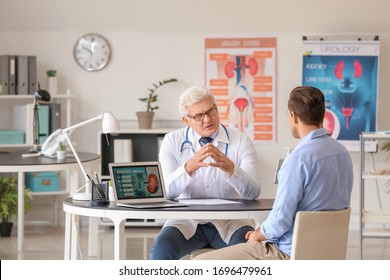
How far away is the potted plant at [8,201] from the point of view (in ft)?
23.7

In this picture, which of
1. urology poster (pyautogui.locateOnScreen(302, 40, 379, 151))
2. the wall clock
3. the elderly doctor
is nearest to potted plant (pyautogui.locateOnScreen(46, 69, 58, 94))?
the wall clock

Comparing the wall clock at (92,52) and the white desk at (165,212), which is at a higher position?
the wall clock at (92,52)

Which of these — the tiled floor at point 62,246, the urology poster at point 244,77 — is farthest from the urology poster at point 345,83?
the tiled floor at point 62,246

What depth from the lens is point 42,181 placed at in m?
7.71

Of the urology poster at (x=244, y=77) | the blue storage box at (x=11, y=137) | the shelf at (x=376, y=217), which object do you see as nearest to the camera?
the shelf at (x=376, y=217)

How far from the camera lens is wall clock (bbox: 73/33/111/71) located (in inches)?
314

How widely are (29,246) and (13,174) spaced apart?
131cm

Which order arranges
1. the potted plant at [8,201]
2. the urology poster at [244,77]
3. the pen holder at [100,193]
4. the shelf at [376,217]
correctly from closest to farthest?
1. the pen holder at [100,193]
2. the shelf at [376,217]
3. the potted plant at [8,201]
4. the urology poster at [244,77]

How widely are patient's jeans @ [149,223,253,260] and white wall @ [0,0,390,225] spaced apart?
361cm

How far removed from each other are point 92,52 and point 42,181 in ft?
4.30

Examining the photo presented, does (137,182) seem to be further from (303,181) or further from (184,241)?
(303,181)

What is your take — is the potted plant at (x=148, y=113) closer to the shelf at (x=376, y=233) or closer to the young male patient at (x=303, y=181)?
the shelf at (x=376, y=233)

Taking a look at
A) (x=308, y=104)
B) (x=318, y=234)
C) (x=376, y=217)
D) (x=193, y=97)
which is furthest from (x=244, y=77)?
(x=318, y=234)

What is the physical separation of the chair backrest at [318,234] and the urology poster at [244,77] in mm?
4508
